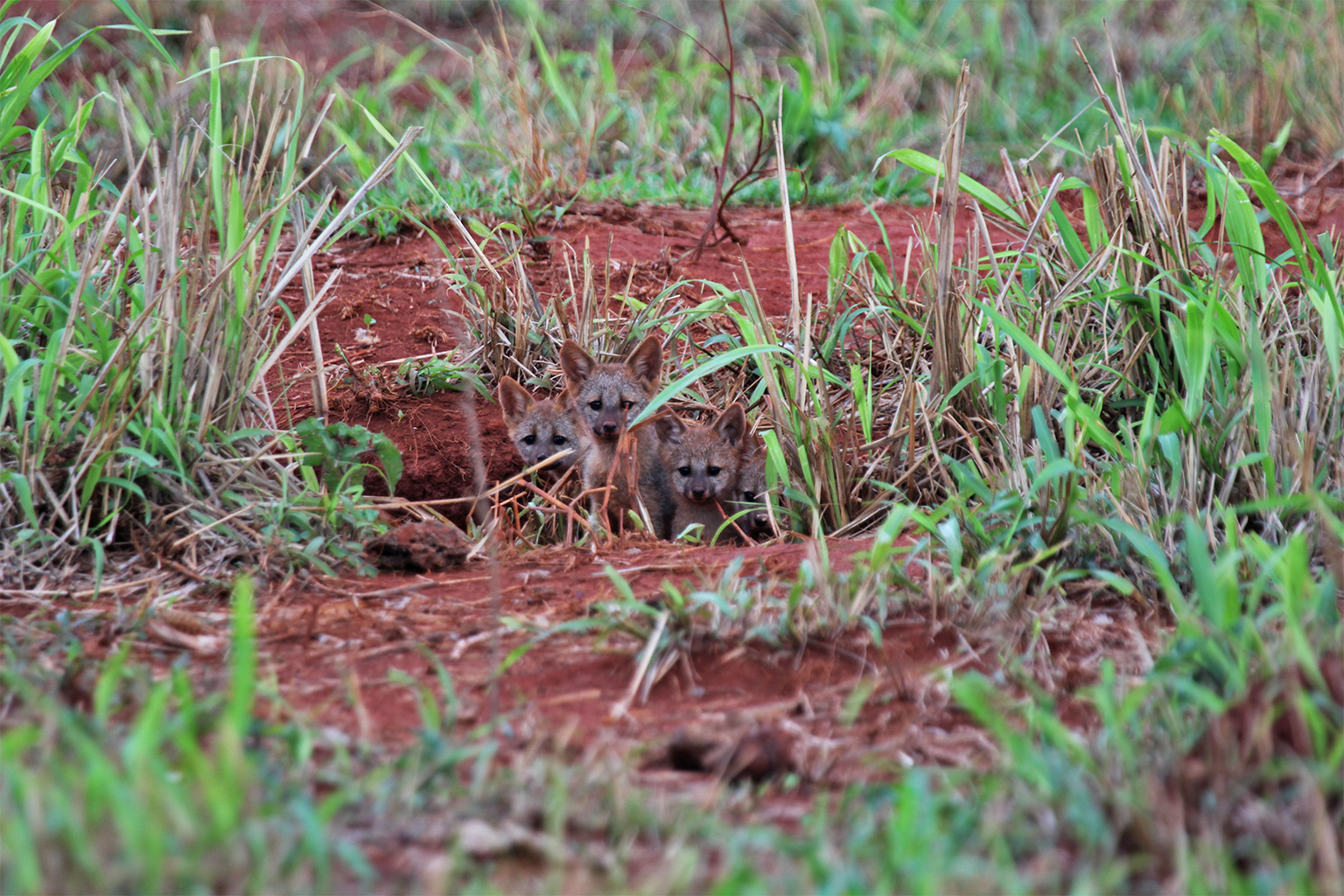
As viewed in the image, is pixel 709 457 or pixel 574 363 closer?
pixel 709 457

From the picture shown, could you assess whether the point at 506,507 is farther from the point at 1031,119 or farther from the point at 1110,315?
the point at 1031,119

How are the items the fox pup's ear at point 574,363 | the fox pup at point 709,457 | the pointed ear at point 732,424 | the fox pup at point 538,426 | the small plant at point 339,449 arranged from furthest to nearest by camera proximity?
1. the fox pup at point 538,426
2. the fox pup's ear at point 574,363
3. the fox pup at point 709,457
4. the pointed ear at point 732,424
5. the small plant at point 339,449

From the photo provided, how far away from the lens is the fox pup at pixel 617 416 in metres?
5.43

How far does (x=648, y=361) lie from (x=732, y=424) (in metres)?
0.58

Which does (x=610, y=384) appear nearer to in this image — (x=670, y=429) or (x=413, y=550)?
(x=670, y=429)

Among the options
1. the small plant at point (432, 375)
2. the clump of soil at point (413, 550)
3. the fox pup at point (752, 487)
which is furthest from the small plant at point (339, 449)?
the fox pup at point (752, 487)

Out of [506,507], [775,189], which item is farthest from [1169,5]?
[506,507]

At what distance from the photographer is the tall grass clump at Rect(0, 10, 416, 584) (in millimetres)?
3543

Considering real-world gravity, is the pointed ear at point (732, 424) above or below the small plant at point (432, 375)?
below

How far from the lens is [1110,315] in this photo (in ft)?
15.0

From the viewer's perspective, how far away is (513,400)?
220 inches

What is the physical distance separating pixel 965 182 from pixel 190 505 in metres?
2.69

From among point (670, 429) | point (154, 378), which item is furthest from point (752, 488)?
point (154, 378)

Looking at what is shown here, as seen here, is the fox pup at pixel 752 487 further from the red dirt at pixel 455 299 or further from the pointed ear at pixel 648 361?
the red dirt at pixel 455 299
